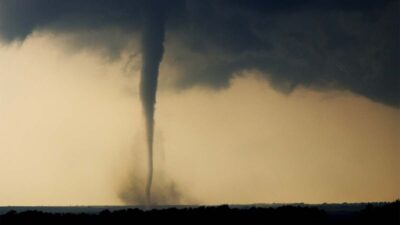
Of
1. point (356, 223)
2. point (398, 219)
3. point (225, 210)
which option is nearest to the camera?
point (398, 219)

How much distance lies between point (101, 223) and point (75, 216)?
8121 millimetres

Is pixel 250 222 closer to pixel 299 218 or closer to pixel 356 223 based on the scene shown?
pixel 299 218

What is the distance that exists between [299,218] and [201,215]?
12768 millimetres

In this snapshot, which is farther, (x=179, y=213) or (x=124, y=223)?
(x=179, y=213)

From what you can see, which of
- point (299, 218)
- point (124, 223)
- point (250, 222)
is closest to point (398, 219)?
point (299, 218)

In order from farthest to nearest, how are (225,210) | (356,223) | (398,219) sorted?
(225,210), (356,223), (398,219)

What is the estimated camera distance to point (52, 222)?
71438 millimetres

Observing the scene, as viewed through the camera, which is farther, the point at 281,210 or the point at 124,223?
the point at 281,210

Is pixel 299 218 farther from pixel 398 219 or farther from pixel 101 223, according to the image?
pixel 101 223

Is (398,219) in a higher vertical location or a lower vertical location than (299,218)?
higher

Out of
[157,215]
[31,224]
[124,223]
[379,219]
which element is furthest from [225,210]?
[31,224]

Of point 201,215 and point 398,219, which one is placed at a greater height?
point 398,219

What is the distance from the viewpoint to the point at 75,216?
76625 millimetres

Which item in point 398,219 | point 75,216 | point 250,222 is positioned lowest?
point 75,216
